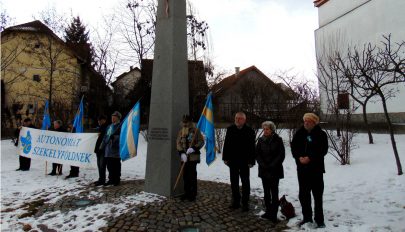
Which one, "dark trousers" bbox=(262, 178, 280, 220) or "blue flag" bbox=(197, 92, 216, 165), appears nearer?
"dark trousers" bbox=(262, 178, 280, 220)

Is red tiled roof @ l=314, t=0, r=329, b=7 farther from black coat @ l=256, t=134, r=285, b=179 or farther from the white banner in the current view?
black coat @ l=256, t=134, r=285, b=179

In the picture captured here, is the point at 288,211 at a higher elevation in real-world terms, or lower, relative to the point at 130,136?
lower

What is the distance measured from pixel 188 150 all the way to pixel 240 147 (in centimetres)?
101

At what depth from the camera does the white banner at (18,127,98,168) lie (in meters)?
7.75

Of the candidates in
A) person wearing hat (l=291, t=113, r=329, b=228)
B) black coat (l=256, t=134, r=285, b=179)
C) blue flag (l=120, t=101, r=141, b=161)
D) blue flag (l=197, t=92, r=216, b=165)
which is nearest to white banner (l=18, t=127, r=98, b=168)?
blue flag (l=120, t=101, r=141, b=161)

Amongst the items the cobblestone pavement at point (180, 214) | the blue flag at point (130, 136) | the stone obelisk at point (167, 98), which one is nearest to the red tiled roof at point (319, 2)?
the stone obelisk at point (167, 98)

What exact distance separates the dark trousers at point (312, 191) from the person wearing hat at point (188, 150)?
200 cm

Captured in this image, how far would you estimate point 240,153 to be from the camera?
17.2 ft

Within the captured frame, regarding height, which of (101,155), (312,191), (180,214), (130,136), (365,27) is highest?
(365,27)

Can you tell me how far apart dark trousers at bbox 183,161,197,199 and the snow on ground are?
65 cm

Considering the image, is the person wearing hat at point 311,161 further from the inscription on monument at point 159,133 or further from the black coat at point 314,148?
the inscription on monument at point 159,133

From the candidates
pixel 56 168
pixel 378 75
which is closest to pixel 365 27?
pixel 378 75

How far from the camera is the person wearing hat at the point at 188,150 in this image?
5676mm

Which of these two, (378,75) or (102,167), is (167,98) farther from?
(378,75)
